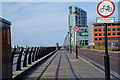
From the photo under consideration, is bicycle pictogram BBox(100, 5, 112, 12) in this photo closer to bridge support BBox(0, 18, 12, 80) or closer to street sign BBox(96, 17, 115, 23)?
street sign BBox(96, 17, 115, 23)

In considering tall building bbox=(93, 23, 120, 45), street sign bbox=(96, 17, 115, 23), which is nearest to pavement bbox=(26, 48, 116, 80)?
street sign bbox=(96, 17, 115, 23)

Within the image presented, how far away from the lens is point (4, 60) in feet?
25.2

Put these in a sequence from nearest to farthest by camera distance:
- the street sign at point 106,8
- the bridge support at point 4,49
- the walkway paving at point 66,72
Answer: the bridge support at point 4,49, the street sign at point 106,8, the walkway paving at point 66,72

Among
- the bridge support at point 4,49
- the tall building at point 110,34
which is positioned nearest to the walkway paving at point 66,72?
the bridge support at point 4,49

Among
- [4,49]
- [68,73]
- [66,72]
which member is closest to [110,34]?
[66,72]

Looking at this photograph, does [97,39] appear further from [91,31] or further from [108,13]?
[108,13]

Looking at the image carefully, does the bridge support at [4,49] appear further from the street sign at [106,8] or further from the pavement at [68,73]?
the street sign at [106,8]

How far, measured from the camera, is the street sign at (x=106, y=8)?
8961 millimetres

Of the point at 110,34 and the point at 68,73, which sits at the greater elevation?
the point at 110,34

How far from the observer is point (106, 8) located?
9.06 metres

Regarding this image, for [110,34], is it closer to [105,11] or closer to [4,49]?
[105,11]

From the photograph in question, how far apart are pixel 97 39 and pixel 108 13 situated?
13002 cm

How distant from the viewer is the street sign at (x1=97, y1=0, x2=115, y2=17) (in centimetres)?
896

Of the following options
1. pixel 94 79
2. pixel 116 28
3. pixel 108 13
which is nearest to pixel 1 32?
pixel 108 13
